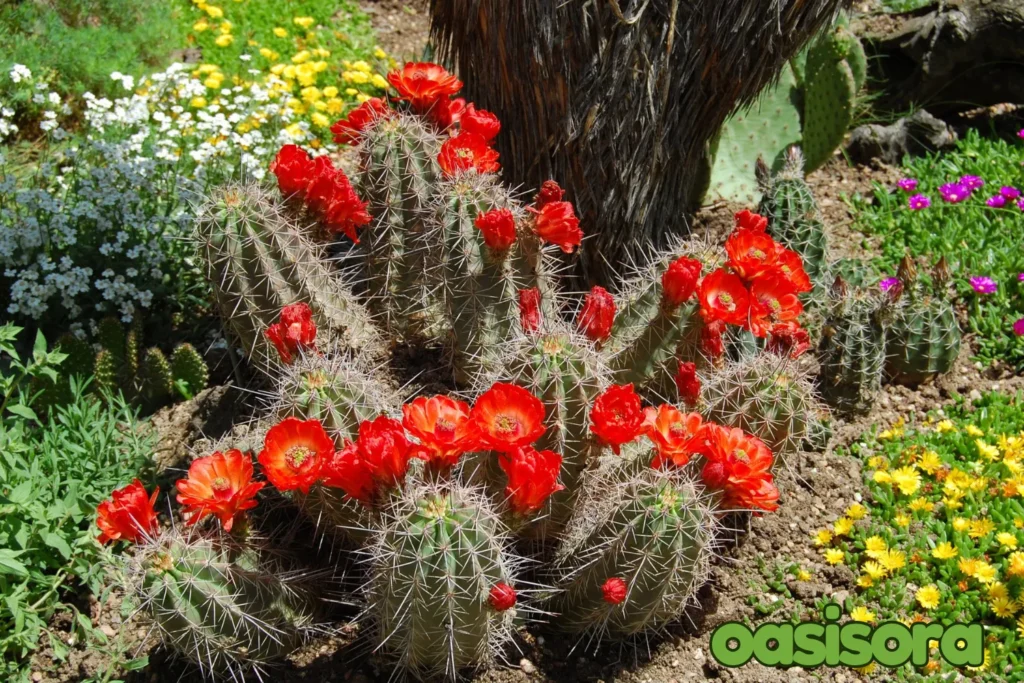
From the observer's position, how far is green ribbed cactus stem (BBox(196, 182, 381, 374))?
9.50ft

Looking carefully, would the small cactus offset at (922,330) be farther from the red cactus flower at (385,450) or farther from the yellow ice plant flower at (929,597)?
the red cactus flower at (385,450)

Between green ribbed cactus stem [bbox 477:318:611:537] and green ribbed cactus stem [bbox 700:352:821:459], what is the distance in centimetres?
44

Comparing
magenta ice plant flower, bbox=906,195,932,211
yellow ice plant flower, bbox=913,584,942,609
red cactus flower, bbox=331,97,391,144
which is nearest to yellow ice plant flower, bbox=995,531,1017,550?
yellow ice plant flower, bbox=913,584,942,609

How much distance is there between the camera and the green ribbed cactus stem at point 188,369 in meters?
3.46

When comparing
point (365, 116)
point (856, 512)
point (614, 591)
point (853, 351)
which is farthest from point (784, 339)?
point (365, 116)

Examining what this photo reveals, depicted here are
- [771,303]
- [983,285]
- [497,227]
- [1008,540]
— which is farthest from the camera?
[983,285]

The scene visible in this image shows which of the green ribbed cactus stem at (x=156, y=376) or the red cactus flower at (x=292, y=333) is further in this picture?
the green ribbed cactus stem at (x=156, y=376)

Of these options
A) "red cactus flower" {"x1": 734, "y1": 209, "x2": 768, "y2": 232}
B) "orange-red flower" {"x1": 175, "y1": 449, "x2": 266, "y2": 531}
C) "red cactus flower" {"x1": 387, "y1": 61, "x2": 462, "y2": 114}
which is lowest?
"orange-red flower" {"x1": 175, "y1": 449, "x2": 266, "y2": 531}

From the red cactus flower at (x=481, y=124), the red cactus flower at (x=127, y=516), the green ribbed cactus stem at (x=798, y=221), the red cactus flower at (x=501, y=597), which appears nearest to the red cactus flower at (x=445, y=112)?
the red cactus flower at (x=481, y=124)

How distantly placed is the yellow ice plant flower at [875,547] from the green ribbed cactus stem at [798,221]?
1113 millimetres

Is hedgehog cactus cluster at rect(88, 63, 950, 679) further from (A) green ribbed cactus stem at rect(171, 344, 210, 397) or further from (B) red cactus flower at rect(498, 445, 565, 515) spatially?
(A) green ribbed cactus stem at rect(171, 344, 210, 397)

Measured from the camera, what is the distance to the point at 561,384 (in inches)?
97.5

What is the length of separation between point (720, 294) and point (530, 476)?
3.16 feet

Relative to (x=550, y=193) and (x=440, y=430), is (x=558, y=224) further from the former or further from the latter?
(x=440, y=430)
